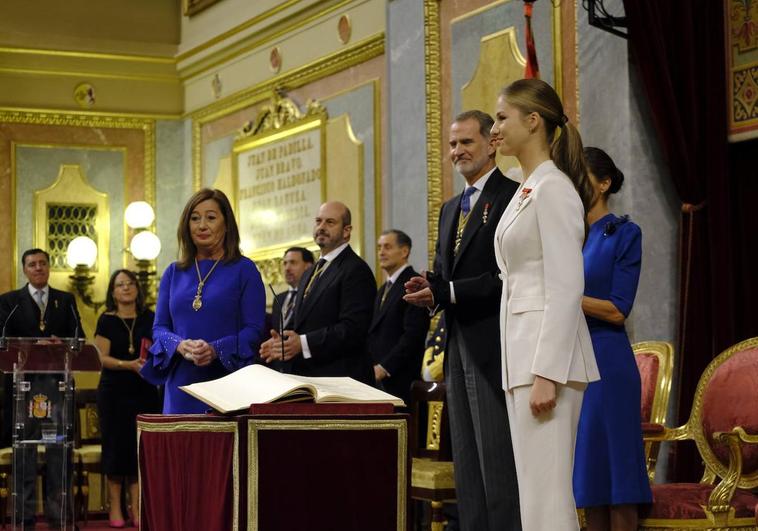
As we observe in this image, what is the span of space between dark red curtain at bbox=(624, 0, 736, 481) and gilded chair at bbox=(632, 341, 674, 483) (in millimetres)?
927

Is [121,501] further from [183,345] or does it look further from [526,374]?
[526,374]

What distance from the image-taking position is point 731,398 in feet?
14.4

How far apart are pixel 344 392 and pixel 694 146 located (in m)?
2.90

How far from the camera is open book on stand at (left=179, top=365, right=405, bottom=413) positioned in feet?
11.7

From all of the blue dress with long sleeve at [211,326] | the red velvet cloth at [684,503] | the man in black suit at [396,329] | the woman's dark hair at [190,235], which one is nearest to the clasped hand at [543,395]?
the red velvet cloth at [684,503]

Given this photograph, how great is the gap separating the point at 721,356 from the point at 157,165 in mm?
8978

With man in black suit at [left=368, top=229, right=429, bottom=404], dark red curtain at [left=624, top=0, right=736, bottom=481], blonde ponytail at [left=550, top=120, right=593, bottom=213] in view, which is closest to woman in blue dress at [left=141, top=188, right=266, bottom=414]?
blonde ponytail at [left=550, top=120, right=593, bottom=213]

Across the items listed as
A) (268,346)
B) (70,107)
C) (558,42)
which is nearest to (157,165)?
(70,107)

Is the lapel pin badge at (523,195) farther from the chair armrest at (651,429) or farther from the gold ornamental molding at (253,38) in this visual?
the gold ornamental molding at (253,38)

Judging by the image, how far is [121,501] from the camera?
321 inches

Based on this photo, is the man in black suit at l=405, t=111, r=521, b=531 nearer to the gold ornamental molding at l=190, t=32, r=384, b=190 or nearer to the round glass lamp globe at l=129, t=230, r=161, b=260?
the gold ornamental molding at l=190, t=32, r=384, b=190

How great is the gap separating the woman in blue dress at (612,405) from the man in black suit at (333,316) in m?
1.47

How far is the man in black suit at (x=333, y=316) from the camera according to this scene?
17.0 feet

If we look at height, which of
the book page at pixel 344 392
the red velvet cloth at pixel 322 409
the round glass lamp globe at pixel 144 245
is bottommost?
the red velvet cloth at pixel 322 409
